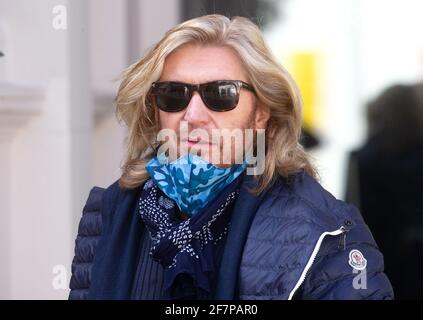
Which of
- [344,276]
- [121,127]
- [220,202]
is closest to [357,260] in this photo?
[344,276]

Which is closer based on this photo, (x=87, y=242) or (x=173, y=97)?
(x=173, y=97)

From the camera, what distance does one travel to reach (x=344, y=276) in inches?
80.1

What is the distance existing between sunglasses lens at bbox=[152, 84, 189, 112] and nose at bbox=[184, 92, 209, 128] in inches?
0.7

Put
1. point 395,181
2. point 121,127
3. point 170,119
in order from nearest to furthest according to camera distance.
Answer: point 170,119 → point 121,127 → point 395,181

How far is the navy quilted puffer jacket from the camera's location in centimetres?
204

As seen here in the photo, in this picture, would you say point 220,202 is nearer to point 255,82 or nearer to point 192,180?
point 192,180

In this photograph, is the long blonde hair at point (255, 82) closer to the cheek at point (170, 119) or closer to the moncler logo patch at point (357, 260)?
the cheek at point (170, 119)

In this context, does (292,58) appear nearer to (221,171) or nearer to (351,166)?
(351,166)

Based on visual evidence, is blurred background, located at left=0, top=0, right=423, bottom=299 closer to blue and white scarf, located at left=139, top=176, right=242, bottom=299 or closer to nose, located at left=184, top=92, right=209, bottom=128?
nose, located at left=184, top=92, right=209, bottom=128

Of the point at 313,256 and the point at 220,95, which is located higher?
the point at 220,95

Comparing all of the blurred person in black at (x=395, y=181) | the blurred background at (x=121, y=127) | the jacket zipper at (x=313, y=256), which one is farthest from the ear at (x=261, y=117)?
the blurred person in black at (x=395, y=181)

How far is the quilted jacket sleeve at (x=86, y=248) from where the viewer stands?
7.79 feet

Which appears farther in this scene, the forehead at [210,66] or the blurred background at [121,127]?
the blurred background at [121,127]

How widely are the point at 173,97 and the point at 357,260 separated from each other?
23.6 inches
